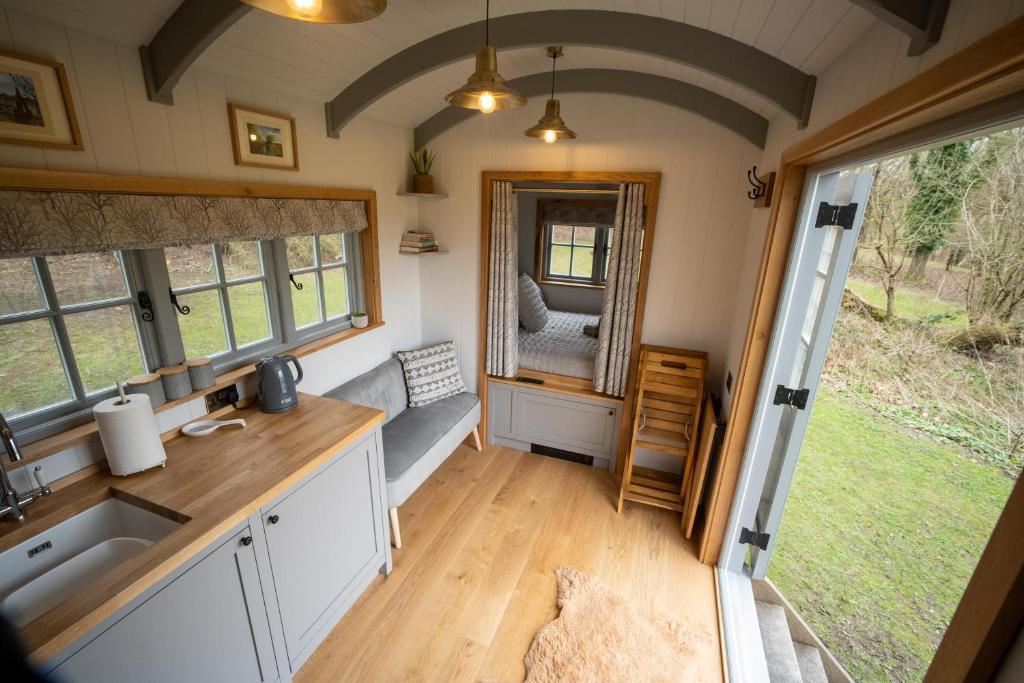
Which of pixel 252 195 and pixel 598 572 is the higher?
pixel 252 195

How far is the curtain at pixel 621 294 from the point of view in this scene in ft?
9.45

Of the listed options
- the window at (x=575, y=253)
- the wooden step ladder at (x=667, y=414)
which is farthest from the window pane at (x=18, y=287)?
the window at (x=575, y=253)

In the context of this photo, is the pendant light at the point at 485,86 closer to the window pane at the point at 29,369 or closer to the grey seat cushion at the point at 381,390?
the window pane at the point at 29,369

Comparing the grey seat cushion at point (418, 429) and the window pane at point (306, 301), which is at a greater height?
the window pane at point (306, 301)

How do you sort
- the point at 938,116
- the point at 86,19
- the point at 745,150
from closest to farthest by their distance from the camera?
1. the point at 938,116
2. the point at 86,19
3. the point at 745,150

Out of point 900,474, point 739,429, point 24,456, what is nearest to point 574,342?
point 739,429

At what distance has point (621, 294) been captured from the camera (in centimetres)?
302

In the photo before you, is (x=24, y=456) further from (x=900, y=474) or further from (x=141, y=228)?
(x=900, y=474)

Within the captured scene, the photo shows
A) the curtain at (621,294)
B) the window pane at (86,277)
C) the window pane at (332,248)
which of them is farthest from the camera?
the curtain at (621,294)

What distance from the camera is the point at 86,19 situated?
1.46m

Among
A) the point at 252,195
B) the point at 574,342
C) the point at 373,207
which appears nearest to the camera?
the point at 252,195

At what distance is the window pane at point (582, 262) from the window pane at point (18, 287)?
4.29 meters

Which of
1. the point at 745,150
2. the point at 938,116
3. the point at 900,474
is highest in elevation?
the point at 745,150

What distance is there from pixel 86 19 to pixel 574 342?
3.15 m
